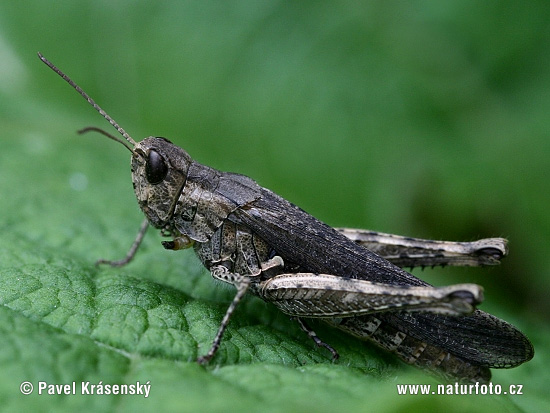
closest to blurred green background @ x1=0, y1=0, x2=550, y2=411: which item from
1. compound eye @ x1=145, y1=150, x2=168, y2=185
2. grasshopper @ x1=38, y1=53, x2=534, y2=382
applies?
grasshopper @ x1=38, y1=53, x2=534, y2=382

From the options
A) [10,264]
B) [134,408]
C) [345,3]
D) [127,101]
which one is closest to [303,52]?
[345,3]

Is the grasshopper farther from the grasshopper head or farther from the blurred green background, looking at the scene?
the blurred green background

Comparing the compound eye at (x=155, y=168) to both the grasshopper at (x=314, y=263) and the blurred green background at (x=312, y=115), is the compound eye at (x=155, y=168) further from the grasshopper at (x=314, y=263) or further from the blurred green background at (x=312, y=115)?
the blurred green background at (x=312, y=115)

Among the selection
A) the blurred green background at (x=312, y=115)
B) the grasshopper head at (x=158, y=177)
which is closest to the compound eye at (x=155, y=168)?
the grasshopper head at (x=158, y=177)

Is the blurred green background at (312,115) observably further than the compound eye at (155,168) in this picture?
Yes

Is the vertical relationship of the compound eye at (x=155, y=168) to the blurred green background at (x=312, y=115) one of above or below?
below

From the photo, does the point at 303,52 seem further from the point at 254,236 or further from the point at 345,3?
the point at 254,236

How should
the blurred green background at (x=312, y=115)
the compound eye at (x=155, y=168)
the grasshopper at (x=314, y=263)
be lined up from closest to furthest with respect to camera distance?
the grasshopper at (x=314, y=263)
the compound eye at (x=155, y=168)
the blurred green background at (x=312, y=115)
